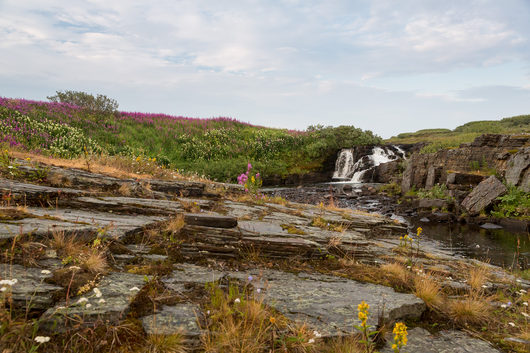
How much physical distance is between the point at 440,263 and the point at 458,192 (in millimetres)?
13824

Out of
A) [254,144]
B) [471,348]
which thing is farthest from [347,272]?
[254,144]

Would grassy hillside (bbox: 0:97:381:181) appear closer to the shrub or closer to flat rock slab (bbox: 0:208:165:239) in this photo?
the shrub

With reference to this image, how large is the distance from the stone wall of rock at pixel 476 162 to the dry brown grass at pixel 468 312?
1609 cm

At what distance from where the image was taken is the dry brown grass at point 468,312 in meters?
4.38

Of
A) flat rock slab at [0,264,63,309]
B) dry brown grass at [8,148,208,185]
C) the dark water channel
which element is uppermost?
dry brown grass at [8,148,208,185]

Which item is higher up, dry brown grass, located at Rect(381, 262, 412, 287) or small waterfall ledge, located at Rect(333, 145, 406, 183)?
small waterfall ledge, located at Rect(333, 145, 406, 183)

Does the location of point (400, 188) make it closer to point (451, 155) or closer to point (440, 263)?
point (451, 155)

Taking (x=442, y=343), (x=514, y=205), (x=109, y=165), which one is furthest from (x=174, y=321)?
(x=514, y=205)

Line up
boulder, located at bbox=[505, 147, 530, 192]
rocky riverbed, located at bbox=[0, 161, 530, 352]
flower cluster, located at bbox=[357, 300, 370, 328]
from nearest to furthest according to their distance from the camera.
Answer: flower cluster, located at bbox=[357, 300, 370, 328]
rocky riverbed, located at bbox=[0, 161, 530, 352]
boulder, located at bbox=[505, 147, 530, 192]

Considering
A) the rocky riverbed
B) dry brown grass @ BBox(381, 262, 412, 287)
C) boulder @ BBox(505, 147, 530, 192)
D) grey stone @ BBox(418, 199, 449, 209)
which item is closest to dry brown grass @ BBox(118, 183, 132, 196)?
the rocky riverbed

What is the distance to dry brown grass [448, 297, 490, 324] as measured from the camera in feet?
14.4

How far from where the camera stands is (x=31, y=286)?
3.25 meters

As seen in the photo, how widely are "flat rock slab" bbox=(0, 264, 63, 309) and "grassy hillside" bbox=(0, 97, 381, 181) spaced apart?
18275 millimetres

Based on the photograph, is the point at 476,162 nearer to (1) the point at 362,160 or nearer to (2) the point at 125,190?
(1) the point at 362,160
